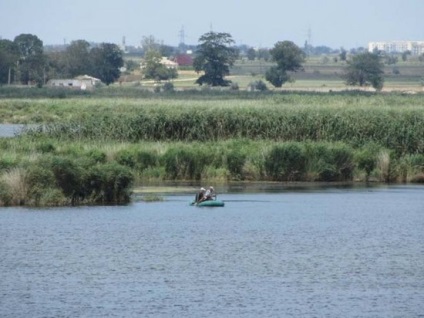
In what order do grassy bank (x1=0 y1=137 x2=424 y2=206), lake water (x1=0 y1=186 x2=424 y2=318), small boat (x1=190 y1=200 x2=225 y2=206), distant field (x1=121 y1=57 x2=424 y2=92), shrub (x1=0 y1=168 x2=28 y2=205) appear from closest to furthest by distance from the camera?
lake water (x1=0 y1=186 x2=424 y2=318)
shrub (x1=0 y1=168 x2=28 y2=205)
small boat (x1=190 y1=200 x2=225 y2=206)
grassy bank (x1=0 y1=137 x2=424 y2=206)
distant field (x1=121 y1=57 x2=424 y2=92)

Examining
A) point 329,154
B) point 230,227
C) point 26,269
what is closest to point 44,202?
point 230,227

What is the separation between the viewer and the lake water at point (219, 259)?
103 feet

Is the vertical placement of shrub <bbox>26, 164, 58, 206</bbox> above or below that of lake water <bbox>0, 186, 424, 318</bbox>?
above

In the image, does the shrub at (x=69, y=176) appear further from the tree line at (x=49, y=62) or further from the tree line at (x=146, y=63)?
the tree line at (x=49, y=62)

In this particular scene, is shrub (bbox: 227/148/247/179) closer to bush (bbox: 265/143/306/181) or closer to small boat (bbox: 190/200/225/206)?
bush (bbox: 265/143/306/181)

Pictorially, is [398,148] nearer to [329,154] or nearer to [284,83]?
[329,154]

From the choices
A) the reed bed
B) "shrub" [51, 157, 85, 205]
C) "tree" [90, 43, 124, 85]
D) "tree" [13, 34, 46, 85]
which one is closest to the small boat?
"shrub" [51, 157, 85, 205]

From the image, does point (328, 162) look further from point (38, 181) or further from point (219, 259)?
point (219, 259)

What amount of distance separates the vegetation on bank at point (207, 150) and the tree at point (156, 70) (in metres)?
105

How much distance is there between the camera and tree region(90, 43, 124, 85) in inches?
6929

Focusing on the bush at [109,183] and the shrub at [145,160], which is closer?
the bush at [109,183]

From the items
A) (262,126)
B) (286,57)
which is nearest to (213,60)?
(286,57)

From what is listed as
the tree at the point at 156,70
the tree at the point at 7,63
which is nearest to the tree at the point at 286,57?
the tree at the point at 156,70

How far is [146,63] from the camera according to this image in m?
184
